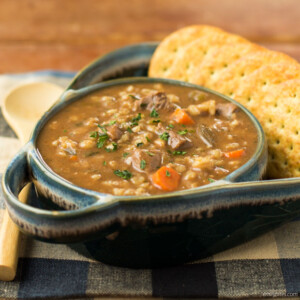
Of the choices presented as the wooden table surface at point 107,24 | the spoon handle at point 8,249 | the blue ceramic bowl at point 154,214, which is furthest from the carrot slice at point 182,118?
the wooden table surface at point 107,24

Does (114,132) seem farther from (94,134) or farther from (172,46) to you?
(172,46)

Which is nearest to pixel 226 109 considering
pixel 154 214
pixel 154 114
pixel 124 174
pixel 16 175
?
pixel 154 114

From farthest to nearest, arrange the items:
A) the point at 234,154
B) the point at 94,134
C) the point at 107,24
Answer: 1. the point at 107,24
2. the point at 94,134
3. the point at 234,154

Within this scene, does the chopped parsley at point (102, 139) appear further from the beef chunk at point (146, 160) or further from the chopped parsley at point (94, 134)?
the beef chunk at point (146, 160)

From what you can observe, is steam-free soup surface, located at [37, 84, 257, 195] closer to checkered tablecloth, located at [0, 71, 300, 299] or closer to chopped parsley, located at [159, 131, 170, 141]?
chopped parsley, located at [159, 131, 170, 141]

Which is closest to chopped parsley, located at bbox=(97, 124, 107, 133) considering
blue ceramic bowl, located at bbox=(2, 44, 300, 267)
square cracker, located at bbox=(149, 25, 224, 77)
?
blue ceramic bowl, located at bbox=(2, 44, 300, 267)
